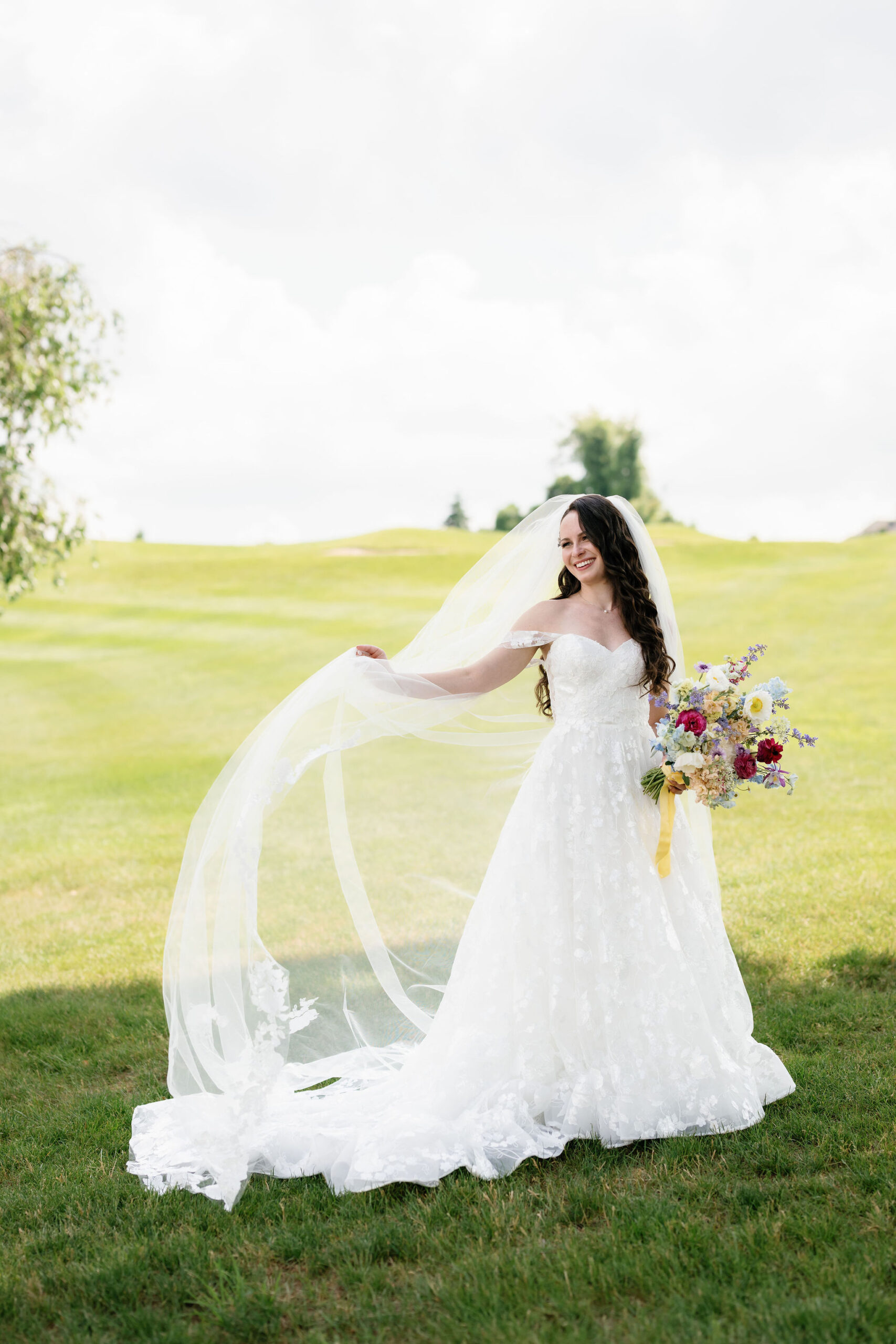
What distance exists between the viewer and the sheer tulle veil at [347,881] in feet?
14.5

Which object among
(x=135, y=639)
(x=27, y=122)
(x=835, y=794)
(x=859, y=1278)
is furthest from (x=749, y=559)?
(x=859, y=1278)

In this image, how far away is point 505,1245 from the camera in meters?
3.48

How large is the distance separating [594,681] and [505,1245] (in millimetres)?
2307

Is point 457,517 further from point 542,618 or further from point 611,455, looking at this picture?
point 542,618

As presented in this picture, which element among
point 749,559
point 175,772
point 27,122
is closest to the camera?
point 27,122

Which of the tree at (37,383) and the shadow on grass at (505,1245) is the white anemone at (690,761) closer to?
the shadow on grass at (505,1245)

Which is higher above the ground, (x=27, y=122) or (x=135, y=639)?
(x=27, y=122)

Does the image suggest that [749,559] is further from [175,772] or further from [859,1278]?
[859,1278]

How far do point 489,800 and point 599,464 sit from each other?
211 ft

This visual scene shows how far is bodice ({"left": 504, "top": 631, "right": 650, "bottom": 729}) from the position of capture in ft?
15.4

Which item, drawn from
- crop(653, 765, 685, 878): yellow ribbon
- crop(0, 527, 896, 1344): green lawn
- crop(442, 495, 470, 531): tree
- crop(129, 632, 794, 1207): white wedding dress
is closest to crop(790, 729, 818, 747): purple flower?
crop(653, 765, 685, 878): yellow ribbon

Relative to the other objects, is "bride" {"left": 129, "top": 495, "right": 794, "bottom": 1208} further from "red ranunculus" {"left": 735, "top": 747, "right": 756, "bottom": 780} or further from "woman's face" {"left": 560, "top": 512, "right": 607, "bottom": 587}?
"red ranunculus" {"left": 735, "top": 747, "right": 756, "bottom": 780}

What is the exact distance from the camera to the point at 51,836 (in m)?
12.1

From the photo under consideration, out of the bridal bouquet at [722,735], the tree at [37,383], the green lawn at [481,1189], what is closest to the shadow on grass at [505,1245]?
the green lawn at [481,1189]
